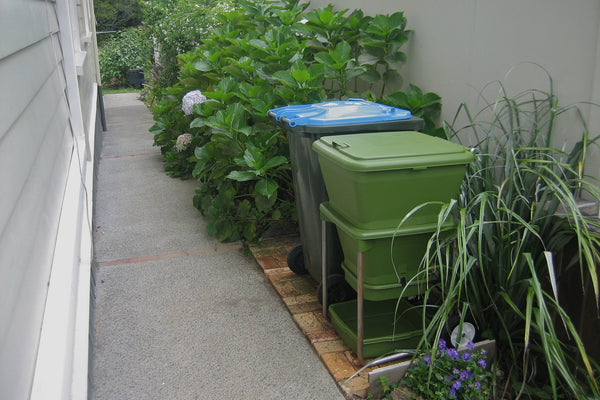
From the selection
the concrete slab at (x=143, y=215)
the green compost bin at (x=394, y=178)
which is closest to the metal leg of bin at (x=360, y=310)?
the green compost bin at (x=394, y=178)

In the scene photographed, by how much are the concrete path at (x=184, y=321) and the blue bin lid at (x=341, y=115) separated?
119 cm

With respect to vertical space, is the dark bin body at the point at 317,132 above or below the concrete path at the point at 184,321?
above

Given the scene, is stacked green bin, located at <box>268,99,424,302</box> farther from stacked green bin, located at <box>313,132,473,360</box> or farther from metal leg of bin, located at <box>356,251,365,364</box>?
metal leg of bin, located at <box>356,251,365,364</box>

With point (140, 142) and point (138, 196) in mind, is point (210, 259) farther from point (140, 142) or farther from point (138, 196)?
point (140, 142)

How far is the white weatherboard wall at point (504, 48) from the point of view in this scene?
266 cm

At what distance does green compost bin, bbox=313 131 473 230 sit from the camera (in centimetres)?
260

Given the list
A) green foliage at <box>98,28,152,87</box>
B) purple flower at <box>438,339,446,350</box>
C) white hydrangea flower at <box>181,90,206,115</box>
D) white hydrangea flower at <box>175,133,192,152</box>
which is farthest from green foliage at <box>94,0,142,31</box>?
purple flower at <box>438,339,446,350</box>

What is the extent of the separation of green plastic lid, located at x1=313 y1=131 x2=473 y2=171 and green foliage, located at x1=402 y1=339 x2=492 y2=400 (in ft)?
2.69

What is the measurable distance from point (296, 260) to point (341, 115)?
3.72 ft

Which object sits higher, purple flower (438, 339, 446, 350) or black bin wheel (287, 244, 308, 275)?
purple flower (438, 339, 446, 350)

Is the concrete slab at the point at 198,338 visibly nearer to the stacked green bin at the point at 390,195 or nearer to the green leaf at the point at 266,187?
the stacked green bin at the point at 390,195

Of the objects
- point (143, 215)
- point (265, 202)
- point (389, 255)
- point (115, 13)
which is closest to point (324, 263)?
point (389, 255)

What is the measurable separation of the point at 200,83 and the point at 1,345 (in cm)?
467

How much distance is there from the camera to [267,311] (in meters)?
3.61
